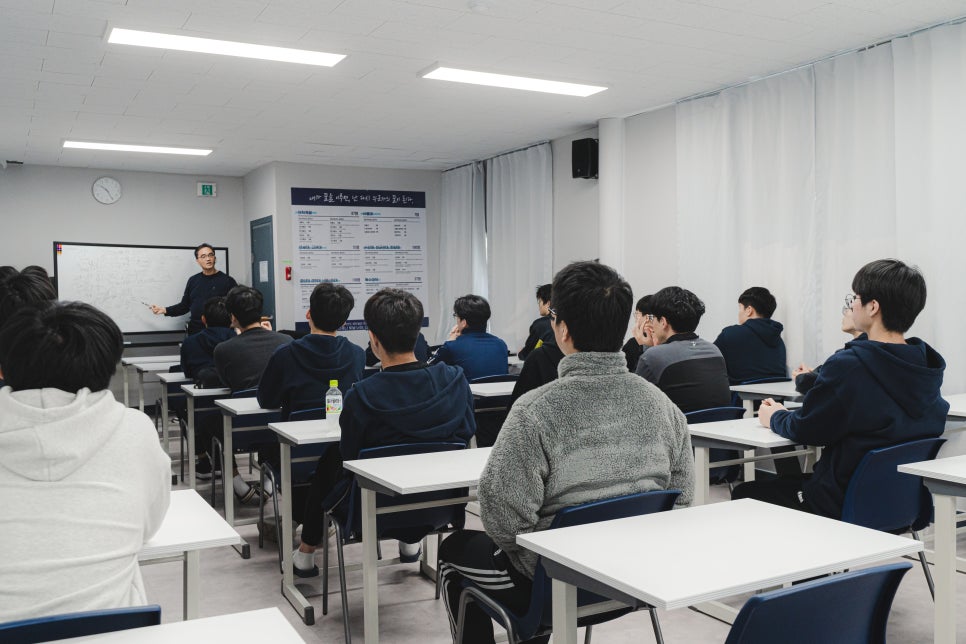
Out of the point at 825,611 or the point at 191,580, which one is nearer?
the point at 825,611

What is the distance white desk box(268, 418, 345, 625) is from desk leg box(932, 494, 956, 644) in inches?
82.6

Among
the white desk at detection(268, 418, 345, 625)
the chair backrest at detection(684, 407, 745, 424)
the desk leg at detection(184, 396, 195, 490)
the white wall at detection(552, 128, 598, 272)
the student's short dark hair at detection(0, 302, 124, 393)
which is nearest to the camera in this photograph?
the student's short dark hair at detection(0, 302, 124, 393)

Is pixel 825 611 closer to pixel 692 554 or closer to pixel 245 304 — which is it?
pixel 692 554

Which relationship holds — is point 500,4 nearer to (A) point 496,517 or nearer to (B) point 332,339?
(B) point 332,339

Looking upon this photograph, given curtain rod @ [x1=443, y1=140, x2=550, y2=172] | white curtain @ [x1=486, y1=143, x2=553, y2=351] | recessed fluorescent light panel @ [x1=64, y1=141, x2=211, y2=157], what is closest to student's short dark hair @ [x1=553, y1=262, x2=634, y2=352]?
white curtain @ [x1=486, y1=143, x2=553, y2=351]

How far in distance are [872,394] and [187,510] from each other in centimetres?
219

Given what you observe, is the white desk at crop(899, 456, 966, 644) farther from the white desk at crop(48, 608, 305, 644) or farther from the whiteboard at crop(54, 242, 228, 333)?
the whiteboard at crop(54, 242, 228, 333)

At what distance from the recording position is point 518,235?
26.9 ft

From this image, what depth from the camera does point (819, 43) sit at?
478 centimetres

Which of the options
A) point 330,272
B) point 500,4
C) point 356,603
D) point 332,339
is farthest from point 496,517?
point 330,272

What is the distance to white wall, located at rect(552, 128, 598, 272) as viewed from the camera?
7242 mm

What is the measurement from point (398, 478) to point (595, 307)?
88 centimetres

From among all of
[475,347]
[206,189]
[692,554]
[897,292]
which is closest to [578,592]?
[692,554]

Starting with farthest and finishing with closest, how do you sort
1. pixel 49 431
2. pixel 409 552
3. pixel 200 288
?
pixel 200 288 → pixel 409 552 → pixel 49 431
